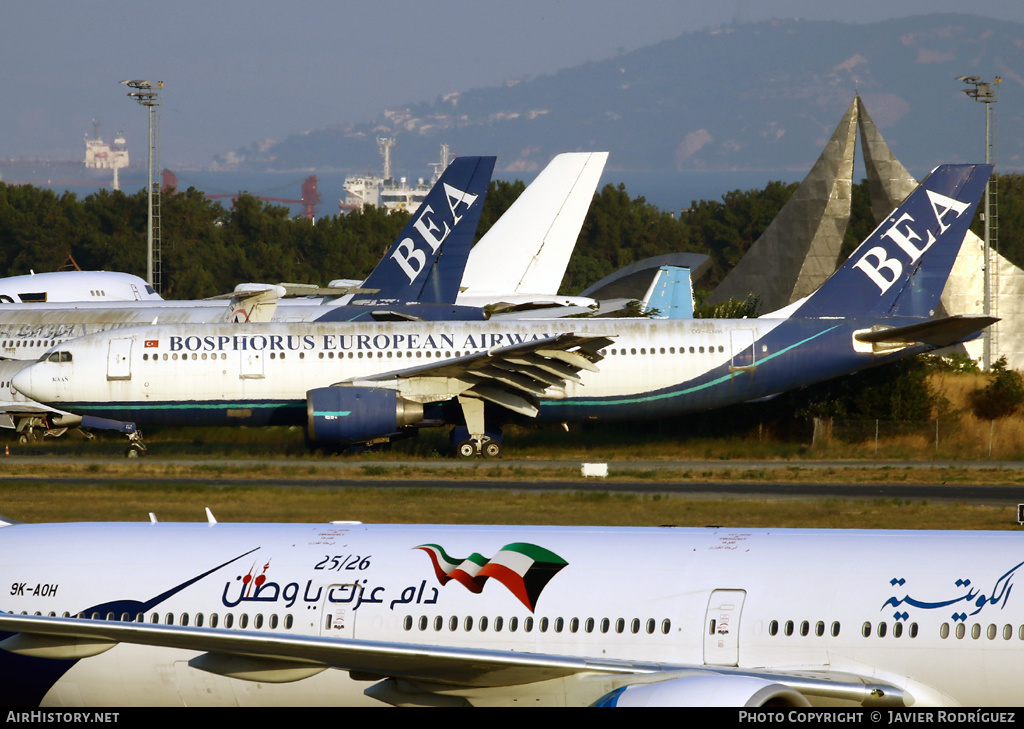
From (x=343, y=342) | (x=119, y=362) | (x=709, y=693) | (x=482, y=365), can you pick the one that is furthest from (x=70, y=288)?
(x=709, y=693)

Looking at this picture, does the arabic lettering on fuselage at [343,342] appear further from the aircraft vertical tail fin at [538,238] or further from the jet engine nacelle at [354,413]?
the aircraft vertical tail fin at [538,238]

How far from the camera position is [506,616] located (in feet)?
41.1

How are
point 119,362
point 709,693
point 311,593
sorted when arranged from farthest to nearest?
1. point 119,362
2. point 311,593
3. point 709,693

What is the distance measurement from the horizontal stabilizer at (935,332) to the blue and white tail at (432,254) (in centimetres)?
1636

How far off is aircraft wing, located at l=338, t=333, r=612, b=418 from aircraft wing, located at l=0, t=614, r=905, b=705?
1126 inches

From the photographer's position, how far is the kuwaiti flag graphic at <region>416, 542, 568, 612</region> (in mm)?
12664

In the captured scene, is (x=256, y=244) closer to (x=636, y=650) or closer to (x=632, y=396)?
(x=632, y=396)

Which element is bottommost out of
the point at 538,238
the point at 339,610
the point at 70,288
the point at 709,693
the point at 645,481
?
the point at 709,693

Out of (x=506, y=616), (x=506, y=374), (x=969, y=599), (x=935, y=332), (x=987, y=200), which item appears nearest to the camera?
(x=969, y=599)

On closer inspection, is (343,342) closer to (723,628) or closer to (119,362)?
(119,362)

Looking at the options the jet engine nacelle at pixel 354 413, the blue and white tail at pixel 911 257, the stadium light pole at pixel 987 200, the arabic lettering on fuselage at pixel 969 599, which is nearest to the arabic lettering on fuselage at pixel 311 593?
the arabic lettering on fuselage at pixel 969 599

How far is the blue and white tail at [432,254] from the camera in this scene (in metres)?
49.8

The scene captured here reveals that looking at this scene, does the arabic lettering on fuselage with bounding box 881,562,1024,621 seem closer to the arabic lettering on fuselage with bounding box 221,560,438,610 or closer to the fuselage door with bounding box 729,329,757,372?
the arabic lettering on fuselage with bounding box 221,560,438,610

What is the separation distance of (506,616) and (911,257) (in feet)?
109
